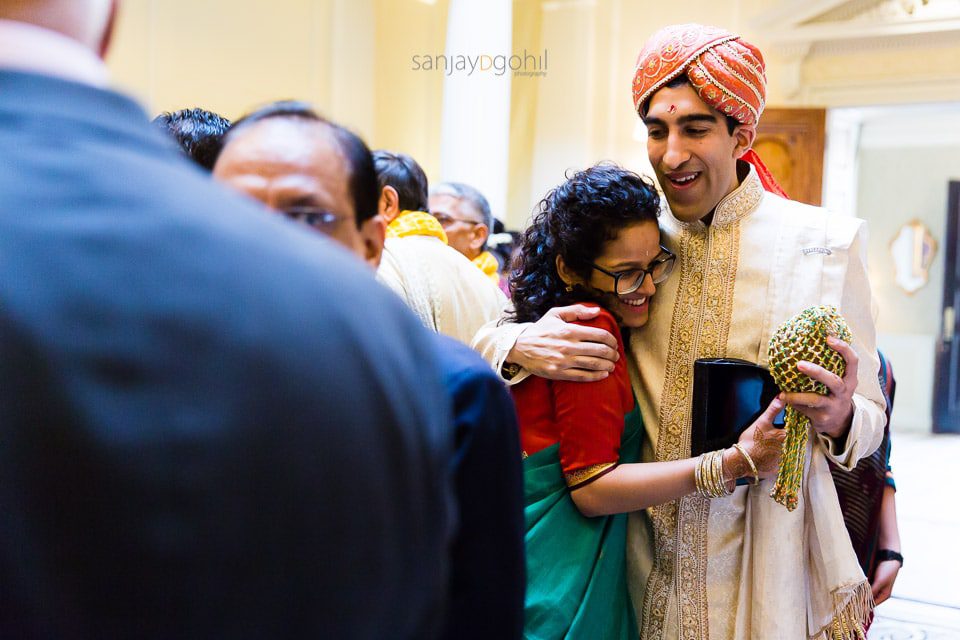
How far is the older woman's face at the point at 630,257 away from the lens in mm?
1753

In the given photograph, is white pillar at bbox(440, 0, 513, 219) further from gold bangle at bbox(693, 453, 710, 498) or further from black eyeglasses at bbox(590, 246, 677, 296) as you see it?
gold bangle at bbox(693, 453, 710, 498)

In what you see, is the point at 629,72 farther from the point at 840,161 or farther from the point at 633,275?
the point at 633,275

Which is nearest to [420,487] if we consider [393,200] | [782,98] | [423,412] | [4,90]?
[423,412]

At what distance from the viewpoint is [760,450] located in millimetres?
1634

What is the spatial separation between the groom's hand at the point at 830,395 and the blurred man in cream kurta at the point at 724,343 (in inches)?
2.5

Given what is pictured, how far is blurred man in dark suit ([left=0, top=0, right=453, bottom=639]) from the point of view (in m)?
0.45

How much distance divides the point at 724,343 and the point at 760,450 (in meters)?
0.28

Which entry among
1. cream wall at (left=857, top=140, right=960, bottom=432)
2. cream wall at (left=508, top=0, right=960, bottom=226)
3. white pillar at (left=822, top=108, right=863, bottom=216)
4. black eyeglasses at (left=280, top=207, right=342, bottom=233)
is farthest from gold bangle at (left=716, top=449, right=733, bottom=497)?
cream wall at (left=857, top=140, right=960, bottom=432)

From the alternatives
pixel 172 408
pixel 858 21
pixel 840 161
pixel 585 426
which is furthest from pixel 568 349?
pixel 840 161

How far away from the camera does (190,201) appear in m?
0.49

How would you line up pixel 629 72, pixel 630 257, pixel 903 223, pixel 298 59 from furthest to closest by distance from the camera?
pixel 903 223 < pixel 629 72 < pixel 298 59 < pixel 630 257

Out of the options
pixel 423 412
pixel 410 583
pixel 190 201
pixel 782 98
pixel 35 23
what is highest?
pixel 782 98

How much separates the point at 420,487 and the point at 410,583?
0.06 m

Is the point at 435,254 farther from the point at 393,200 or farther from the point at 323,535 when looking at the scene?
the point at 323,535
